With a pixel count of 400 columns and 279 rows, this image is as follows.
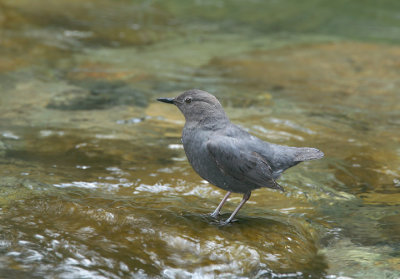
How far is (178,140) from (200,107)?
6.21ft

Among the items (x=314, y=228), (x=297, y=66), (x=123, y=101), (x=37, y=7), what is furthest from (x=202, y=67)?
(x=314, y=228)

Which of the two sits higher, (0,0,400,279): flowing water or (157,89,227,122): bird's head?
(157,89,227,122): bird's head

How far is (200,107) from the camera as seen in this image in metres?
4.27

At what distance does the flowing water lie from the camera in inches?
141

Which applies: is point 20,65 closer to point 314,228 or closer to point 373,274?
point 314,228

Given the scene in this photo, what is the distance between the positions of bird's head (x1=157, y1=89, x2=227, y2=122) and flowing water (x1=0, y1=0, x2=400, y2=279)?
0.72m

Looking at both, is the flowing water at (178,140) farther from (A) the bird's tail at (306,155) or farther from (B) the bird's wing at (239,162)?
(A) the bird's tail at (306,155)

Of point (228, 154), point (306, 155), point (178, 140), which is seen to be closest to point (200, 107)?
point (228, 154)

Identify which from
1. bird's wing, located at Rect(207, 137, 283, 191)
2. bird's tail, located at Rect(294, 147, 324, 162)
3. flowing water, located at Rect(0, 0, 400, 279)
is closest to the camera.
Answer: flowing water, located at Rect(0, 0, 400, 279)

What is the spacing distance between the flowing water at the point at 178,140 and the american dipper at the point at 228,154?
31 centimetres

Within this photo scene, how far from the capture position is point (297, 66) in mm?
9820

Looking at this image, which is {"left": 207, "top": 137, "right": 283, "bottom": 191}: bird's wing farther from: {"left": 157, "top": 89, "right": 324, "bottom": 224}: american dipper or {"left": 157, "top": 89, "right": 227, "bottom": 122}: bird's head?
{"left": 157, "top": 89, "right": 227, "bottom": 122}: bird's head

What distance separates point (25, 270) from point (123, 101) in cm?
A: 458

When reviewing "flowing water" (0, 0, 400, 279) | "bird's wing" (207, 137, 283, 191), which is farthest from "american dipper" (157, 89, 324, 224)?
"flowing water" (0, 0, 400, 279)
